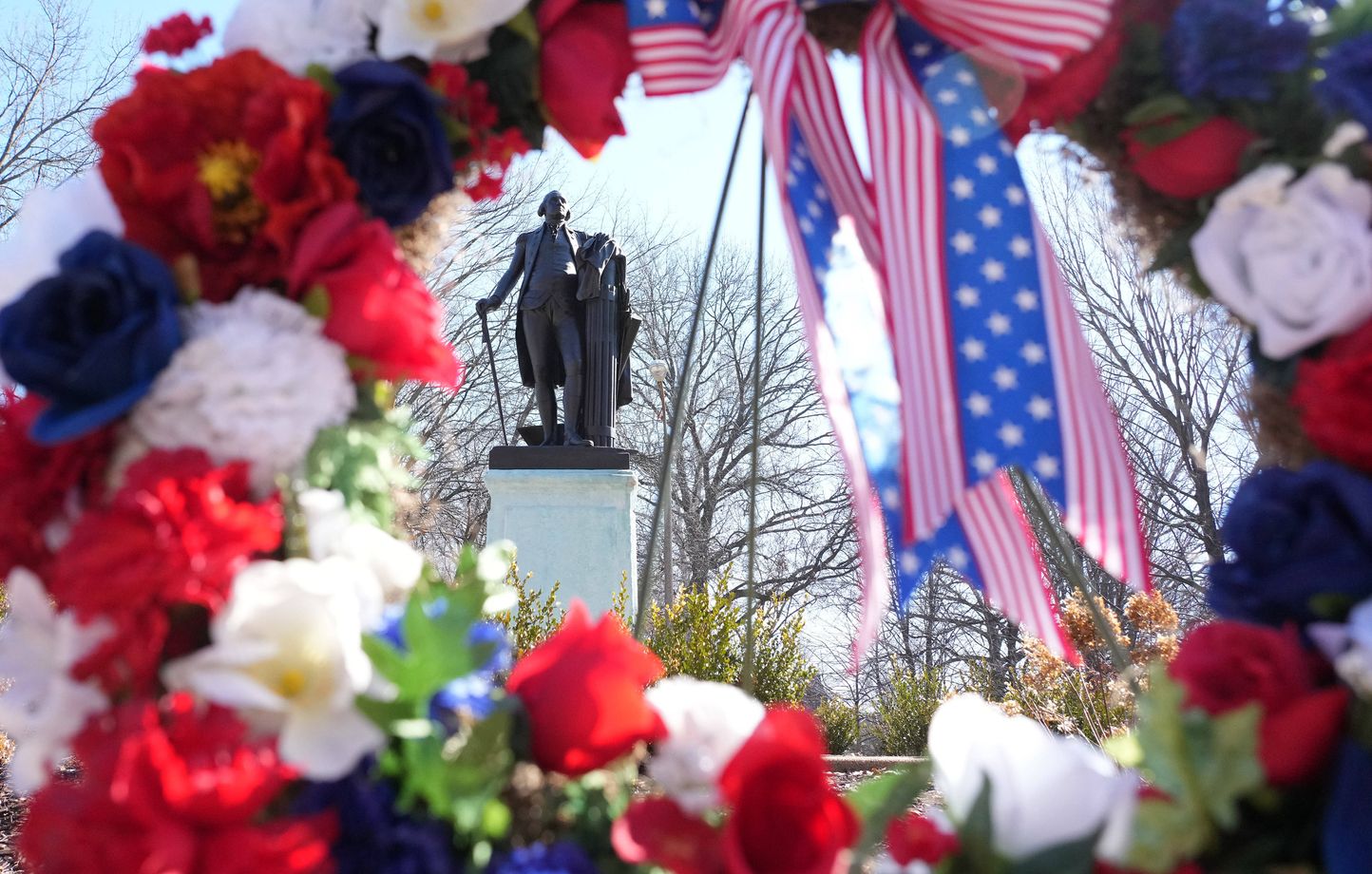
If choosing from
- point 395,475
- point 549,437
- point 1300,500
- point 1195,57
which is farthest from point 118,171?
point 549,437

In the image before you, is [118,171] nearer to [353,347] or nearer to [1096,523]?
[353,347]

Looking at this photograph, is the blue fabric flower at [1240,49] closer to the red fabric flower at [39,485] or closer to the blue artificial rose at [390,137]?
the blue artificial rose at [390,137]

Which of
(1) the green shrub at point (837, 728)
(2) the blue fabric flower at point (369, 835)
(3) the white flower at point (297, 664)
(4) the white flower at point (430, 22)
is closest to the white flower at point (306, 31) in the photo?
(4) the white flower at point (430, 22)

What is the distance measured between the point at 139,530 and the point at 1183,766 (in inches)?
45.3

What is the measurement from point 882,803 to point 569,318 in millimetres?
8164

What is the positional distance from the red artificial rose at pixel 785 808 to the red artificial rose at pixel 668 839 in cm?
5

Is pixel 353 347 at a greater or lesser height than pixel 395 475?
greater

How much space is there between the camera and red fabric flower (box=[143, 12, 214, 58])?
1.65 m

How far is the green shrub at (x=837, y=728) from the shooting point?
810 cm

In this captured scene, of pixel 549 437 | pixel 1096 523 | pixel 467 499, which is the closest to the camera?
pixel 1096 523

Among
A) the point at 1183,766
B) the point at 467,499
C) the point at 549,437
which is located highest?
the point at 467,499

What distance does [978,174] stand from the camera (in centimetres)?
176

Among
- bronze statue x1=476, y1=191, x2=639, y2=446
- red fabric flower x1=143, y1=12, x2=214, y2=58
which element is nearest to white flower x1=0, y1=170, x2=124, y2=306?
red fabric flower x1=143, y1=12, x2=214, y2=58

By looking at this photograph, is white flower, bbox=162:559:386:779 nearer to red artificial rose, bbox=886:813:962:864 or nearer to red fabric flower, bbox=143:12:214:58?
red artificial rose, bbox=886:813:962:864
